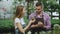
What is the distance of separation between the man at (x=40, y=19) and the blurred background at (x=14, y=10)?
53 millimetres

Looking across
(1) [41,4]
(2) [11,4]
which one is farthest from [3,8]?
(1) [41,4]

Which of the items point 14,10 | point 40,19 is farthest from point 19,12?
point 40,19

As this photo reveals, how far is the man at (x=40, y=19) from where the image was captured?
8.84 ft

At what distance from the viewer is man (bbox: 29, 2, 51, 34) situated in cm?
270

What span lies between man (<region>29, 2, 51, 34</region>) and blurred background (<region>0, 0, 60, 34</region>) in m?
0.05

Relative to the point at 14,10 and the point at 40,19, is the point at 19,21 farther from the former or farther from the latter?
the point at 40,19

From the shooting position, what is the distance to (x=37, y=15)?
106 inches

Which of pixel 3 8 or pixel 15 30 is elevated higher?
pixel 3 8

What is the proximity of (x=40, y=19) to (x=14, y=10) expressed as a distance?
400 millimetres

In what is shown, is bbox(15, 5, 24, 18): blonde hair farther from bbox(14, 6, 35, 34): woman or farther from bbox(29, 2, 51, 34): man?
bbox(29, 2, 51, 34): man

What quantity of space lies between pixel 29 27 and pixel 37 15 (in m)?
0.21

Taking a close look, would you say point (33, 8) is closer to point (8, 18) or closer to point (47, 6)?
point (47, 6)

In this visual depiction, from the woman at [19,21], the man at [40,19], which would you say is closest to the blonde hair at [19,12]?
the woman at [19,21]

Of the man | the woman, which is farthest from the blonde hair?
the man
